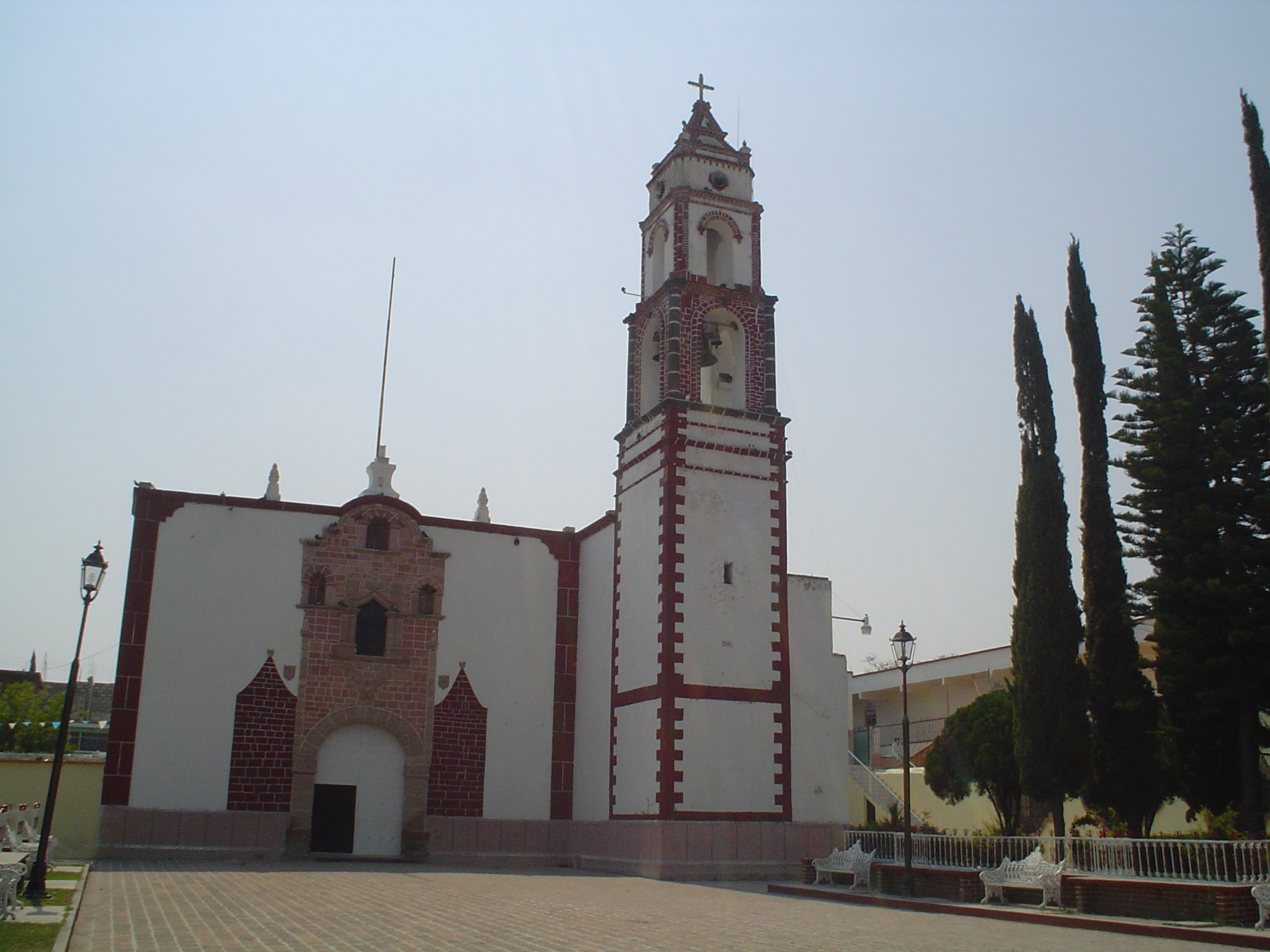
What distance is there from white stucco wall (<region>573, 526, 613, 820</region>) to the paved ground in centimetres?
567

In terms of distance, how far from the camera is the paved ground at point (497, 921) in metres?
10.3

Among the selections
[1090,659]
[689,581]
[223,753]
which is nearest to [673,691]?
[689,581]

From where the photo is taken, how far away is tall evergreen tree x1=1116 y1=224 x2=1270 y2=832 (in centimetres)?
1777

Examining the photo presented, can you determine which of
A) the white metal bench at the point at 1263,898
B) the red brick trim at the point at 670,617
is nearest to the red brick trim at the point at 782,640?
the red brick trim at the point at 670,617

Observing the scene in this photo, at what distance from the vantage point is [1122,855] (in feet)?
48.0

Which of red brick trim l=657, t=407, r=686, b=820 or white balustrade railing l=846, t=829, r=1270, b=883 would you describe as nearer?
white balustrade railing l=846, t=829, r=1270, b=883

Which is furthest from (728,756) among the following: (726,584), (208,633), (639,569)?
(208,633)

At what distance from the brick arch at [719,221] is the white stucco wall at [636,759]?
34.0 feet

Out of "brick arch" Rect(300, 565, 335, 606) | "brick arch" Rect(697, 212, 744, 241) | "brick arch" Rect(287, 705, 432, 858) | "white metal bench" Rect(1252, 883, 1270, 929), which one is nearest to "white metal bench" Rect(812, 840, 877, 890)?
"white metal bench" Rect(1252, 883, 1270, 929)

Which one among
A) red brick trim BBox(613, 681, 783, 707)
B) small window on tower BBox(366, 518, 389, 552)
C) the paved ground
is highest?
small window on tower BBox(366, 518, 389, 552)

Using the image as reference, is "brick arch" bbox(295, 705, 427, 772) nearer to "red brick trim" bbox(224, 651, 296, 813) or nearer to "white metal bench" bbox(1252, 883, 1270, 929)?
"red brick trim" bbox(224, 651, 296, 813)

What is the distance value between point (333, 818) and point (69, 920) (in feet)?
38.9

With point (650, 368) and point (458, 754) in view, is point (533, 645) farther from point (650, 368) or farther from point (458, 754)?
point (650, 368)

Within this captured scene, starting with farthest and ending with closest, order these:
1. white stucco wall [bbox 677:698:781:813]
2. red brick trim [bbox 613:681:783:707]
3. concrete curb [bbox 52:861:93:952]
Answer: red brick trim [bbox 613:681:783:707] < white stucco wall [bbox 677:698:781:813] < concrete curb [bbox 52:861:93:952]
